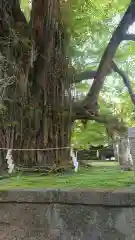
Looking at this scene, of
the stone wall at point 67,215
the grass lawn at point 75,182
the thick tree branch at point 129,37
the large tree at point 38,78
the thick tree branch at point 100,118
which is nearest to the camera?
the stone wall at point 67,215

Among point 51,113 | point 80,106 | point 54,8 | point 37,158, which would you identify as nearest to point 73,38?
point 54,8

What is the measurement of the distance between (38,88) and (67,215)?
314cm

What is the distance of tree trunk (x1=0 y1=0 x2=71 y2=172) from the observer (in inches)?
216

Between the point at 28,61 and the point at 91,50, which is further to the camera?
the point at 91,50

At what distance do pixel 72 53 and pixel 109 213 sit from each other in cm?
423

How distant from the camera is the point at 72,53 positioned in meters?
6.46

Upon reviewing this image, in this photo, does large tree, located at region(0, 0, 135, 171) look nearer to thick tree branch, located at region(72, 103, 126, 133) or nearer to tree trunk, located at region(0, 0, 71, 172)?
tree trunk, located at region(0, 0, 71, 172)

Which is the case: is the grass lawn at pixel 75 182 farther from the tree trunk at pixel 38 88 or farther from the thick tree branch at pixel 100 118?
the thick tree branch at pixel 100 118

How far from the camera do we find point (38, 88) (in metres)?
5.74

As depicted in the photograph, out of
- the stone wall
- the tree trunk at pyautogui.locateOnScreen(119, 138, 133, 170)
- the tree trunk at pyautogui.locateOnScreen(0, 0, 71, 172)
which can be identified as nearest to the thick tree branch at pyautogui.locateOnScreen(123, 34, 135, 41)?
the tree trunk at pyautogui.locateOnScreen(0, 0, 71, 172)

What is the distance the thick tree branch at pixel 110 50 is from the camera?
5723 millimetres

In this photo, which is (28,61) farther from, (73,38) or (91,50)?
(91,50)

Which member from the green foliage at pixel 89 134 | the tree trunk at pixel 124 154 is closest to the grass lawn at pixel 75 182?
the tree trunk at pixel 124 154

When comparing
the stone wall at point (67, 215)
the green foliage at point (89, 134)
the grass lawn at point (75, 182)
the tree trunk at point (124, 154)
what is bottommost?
the stone wall at point (67, 215)
